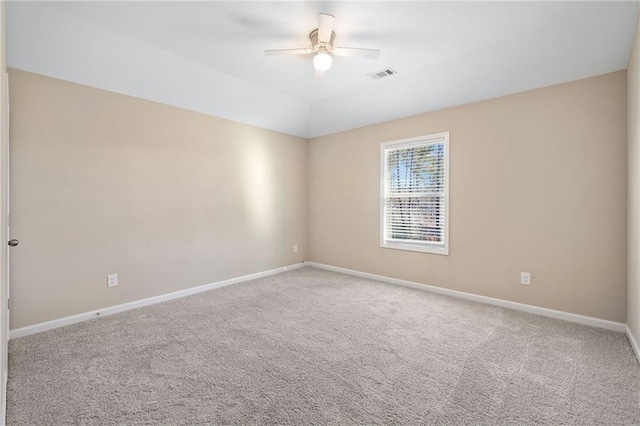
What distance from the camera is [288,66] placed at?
335 cm

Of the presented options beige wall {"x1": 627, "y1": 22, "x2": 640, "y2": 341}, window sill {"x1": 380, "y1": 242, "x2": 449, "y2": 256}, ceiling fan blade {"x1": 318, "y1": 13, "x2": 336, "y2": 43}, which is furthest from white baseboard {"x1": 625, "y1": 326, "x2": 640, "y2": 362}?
ceiling fan blade {"x1": 318, "y1": 13, "x2": 336, "y2": 43}

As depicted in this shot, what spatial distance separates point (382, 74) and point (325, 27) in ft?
4.46

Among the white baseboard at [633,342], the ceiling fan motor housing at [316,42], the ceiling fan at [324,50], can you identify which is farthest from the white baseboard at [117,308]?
the white baseboard at [633,342]

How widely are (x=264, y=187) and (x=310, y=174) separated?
3.42 ft

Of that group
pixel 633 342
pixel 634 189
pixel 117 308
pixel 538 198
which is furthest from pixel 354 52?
pixel 117 308

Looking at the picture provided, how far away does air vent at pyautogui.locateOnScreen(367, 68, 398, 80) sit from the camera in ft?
11.3

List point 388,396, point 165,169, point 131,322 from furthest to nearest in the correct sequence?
point 165,169
point 131,322
point 388,396

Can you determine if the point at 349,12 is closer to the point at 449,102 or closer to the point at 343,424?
the point at 449,102

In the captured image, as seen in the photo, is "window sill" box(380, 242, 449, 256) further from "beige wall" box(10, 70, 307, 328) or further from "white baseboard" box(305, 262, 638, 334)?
"beige wall" box(10, 70, 307, 328)

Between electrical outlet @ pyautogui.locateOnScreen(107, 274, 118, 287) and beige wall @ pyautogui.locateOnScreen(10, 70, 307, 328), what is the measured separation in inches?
1.5

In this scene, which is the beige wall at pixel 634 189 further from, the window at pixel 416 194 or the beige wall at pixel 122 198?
the beige wall at pixel 122 198

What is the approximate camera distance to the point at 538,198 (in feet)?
10.3

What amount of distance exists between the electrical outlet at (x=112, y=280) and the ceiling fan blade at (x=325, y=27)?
10.4ft

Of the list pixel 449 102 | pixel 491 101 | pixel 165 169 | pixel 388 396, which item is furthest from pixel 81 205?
pixel 491 101
